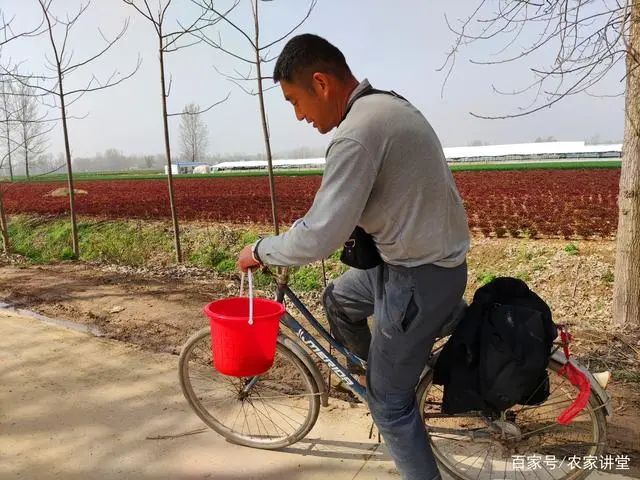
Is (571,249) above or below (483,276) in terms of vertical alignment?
above

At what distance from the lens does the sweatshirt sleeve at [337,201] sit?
5.33 ft

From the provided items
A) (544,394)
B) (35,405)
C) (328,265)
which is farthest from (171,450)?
(328,265)

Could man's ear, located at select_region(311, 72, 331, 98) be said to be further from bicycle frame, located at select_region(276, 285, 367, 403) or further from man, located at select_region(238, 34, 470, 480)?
bicycle frame, located at select_region(276, 285, 367, 403)

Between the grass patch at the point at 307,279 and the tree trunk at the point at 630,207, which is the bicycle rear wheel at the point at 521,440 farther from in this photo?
the grass patch at the point at 307,279

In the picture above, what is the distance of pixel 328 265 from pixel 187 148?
75964 mm

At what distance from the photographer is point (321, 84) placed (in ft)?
5.88

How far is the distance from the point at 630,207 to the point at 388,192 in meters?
3.25

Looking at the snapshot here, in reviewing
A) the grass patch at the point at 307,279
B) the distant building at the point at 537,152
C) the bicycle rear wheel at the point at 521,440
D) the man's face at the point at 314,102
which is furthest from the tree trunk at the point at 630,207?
the distant building at the point at 537,152

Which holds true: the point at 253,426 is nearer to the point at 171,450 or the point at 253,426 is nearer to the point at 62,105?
the point at 171,450

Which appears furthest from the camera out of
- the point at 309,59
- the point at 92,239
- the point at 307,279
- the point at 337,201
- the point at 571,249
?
the point at 92,239

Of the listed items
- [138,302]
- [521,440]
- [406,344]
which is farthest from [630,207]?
[138,302]

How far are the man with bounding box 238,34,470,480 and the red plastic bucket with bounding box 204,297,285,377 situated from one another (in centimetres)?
31

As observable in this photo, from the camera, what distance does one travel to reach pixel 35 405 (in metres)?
3.05

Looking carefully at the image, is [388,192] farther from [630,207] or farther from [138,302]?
[138,302]
